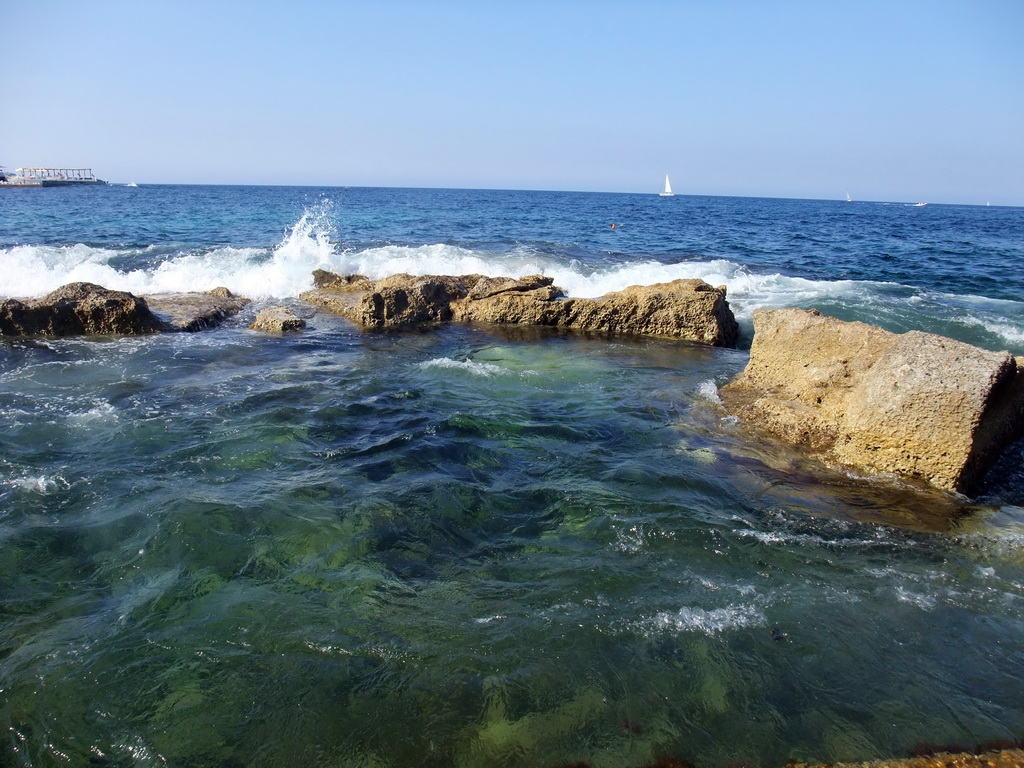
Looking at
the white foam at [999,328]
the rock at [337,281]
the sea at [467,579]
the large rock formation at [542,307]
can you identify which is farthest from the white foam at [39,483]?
the white foam at [999,328]

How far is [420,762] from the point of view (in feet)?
9.20

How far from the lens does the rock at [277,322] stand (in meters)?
10.9

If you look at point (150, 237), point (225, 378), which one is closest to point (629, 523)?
point (225, 378)

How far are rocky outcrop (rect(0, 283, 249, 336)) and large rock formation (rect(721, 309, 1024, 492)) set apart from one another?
388 inches

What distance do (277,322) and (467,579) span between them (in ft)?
27.4

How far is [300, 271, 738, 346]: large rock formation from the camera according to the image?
10977 millimetres

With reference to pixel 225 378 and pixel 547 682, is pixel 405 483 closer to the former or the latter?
pixel 547 682

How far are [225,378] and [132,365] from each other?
5.39 ft

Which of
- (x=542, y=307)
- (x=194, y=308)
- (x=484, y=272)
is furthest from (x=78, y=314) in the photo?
(x=484, y=272)

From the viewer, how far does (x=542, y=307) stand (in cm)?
1185

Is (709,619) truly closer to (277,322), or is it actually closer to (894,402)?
(894,402)

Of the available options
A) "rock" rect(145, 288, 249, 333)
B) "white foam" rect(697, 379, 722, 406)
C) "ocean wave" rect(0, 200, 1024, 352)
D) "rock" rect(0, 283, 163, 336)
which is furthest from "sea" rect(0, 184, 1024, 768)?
"ocean wave" rect(0, 200, 1024, 352)

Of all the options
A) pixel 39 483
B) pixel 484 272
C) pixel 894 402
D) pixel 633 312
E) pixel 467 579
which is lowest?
pixel 467 579

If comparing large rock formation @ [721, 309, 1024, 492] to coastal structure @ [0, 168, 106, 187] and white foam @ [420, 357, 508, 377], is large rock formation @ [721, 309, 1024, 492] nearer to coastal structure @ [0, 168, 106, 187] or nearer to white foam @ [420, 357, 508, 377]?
white foam @ [420, 357, 508, 377]
